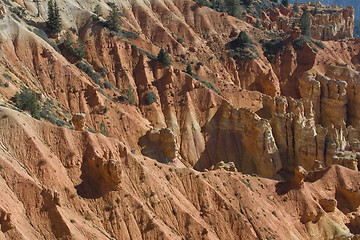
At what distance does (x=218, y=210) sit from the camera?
105 ft

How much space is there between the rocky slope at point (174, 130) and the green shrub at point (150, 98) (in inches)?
6.9

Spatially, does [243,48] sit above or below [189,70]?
below

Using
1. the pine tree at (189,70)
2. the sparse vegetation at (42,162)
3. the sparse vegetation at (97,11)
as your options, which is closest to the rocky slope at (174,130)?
the sparse vegetation at (42,162)

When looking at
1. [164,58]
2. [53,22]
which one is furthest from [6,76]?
[164,58]

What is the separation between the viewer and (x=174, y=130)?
51906mm

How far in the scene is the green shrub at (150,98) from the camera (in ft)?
175

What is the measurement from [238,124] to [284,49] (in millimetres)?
26835

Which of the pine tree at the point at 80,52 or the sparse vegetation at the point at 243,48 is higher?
the pine tree at the point at 80,52

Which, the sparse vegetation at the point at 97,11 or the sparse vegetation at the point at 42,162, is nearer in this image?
the sparse vegetation at the point at 42,162

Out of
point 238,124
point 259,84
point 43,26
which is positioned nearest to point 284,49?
point 259,84

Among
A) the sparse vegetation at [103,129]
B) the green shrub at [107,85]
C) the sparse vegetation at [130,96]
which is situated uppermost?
the green shrub at [107,85]

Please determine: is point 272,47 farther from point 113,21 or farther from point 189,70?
point 113,21

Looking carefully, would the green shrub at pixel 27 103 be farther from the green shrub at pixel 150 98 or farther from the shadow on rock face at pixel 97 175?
the green shrub at pixel 150 98

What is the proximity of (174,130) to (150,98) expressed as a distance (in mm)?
5742
